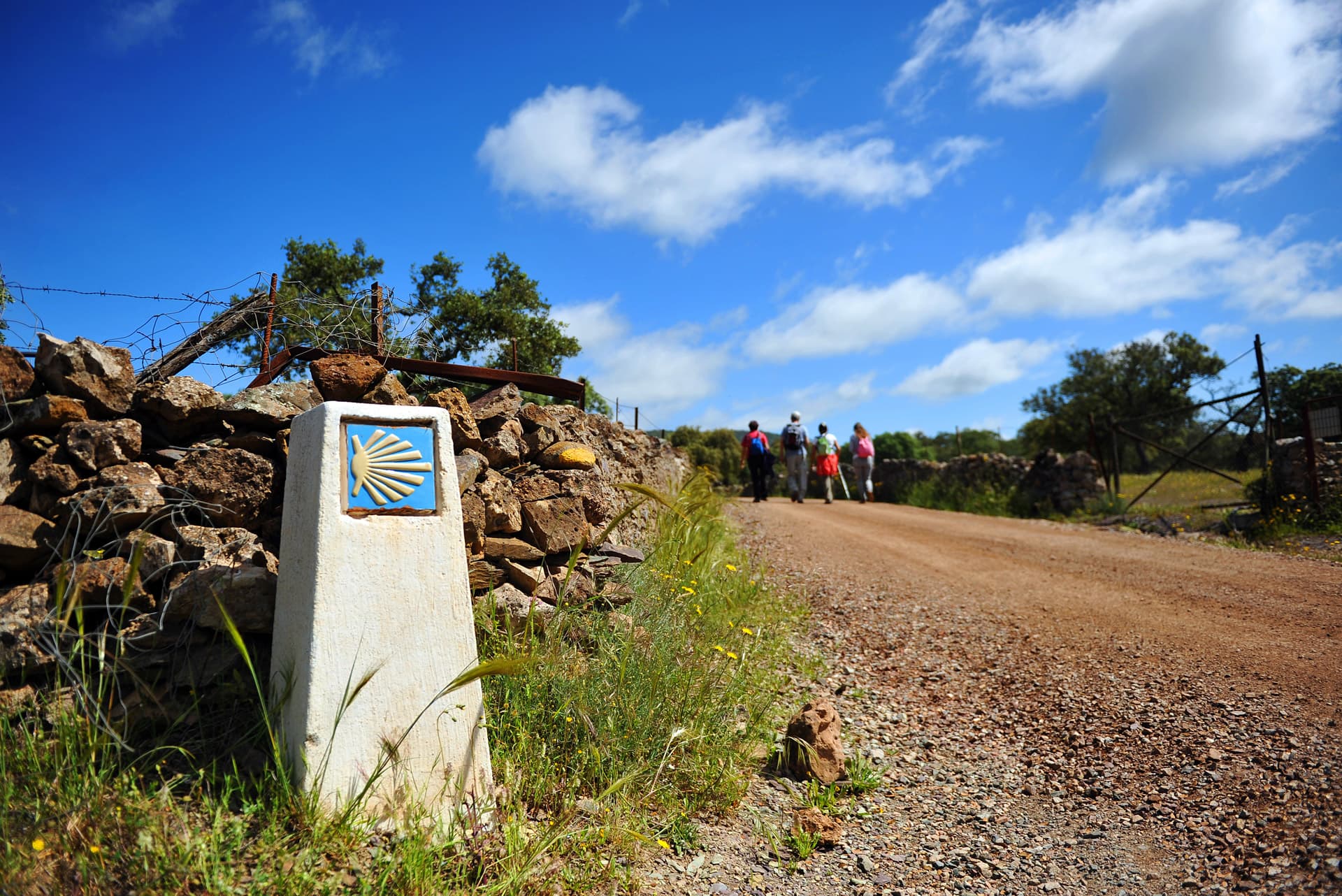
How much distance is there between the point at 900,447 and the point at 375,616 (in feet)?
108

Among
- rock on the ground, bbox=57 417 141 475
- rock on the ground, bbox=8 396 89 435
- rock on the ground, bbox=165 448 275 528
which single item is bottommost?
rock on the ground, bbox=165 448 275 528

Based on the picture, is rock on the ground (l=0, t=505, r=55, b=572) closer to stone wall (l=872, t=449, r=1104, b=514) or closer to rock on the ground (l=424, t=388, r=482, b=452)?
rock on the ground (l=424, t=388, r=482, b=452)

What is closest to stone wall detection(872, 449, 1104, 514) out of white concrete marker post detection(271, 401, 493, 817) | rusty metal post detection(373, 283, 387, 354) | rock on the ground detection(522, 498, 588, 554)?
rock on the ground detection(522, 498, 588, 554)

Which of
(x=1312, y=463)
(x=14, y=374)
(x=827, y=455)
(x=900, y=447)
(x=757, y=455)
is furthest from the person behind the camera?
(x=900, y=447)

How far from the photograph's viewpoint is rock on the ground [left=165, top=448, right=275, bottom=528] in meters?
3.57

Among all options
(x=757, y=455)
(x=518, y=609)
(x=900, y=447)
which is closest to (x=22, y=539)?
(x=518, y=609)

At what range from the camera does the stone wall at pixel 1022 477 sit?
570 inches

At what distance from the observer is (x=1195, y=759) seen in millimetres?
3930

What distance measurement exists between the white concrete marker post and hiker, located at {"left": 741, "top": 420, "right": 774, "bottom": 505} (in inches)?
496

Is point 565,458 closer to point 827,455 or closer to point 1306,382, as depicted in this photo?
point 827,455

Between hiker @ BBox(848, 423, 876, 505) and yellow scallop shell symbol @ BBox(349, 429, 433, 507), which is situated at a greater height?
hiker @ BBox(848, 423, 876, 505)

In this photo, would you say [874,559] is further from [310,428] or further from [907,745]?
[310,428]

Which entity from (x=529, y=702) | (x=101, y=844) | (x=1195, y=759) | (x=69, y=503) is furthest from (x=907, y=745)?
(x=69, y=503)

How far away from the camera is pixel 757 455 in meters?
15.7
